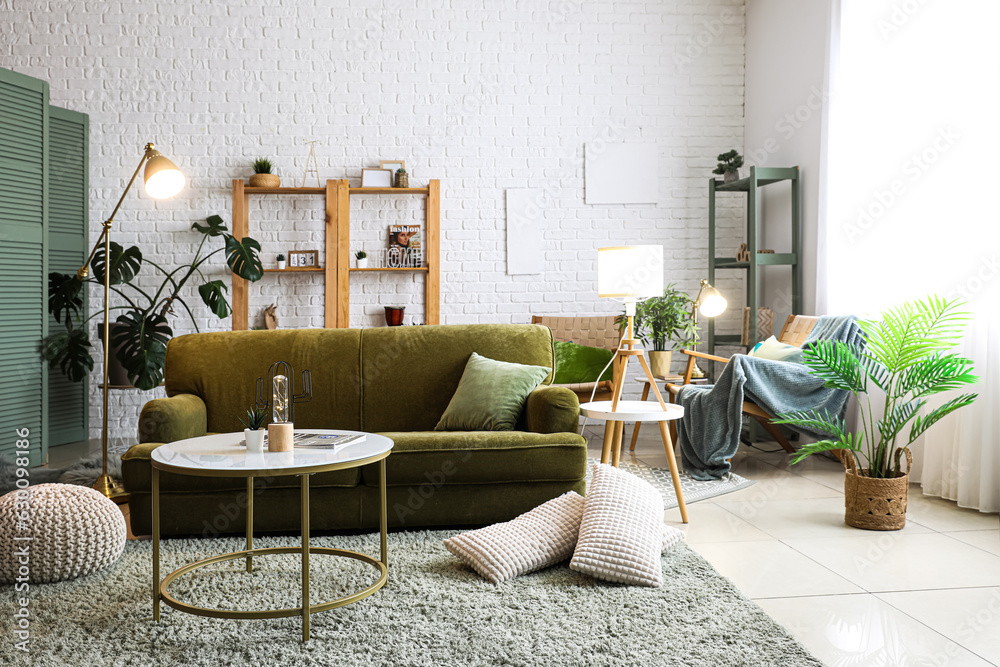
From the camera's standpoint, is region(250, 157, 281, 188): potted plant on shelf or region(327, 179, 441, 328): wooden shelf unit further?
region(327, 179, 441, 328): wooden shelf unit

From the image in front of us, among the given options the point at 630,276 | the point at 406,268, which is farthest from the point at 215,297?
the point at 630,276

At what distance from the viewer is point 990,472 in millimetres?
3379

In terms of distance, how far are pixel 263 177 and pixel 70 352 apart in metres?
1.78

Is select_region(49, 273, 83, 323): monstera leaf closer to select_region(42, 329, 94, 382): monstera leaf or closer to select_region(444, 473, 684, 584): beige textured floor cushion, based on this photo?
select_region(42, 329, 94, 382): monstera leaf

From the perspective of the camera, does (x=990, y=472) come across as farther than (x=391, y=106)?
No

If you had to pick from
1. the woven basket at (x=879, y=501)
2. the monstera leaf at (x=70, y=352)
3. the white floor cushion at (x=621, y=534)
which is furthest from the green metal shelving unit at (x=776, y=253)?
the monstera leaf at (x=70, y=352)

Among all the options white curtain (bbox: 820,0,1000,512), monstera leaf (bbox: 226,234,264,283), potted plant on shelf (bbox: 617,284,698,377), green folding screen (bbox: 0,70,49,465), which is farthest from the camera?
monstera leaf (bbox: 226,234,264,283)

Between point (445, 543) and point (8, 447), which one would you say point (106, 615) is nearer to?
point (445, 543)

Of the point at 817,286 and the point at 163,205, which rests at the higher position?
the point at 163,205

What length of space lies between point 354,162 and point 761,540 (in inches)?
164

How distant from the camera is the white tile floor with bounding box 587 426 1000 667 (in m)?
2.07

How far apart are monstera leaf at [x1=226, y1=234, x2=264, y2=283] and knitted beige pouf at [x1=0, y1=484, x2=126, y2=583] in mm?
2913

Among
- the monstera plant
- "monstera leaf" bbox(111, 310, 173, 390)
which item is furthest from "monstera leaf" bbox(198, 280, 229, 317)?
"monstera leaf" bbox(111, 310, 173, 390)

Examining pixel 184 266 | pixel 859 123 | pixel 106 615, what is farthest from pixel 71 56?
pixel 859 123
